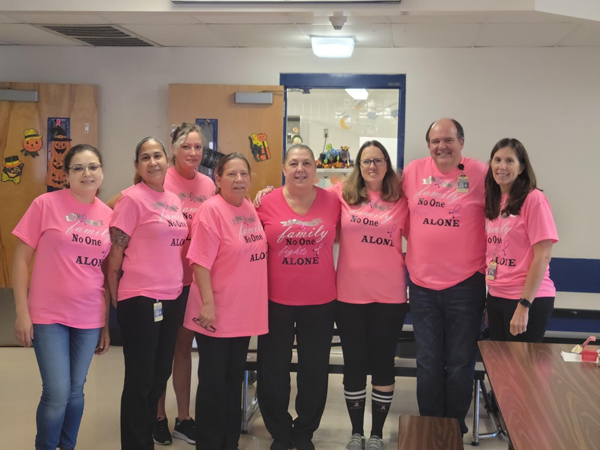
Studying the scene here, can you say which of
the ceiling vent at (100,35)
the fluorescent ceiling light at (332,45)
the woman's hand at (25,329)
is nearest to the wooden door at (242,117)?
the ceiling vent at (100,35)

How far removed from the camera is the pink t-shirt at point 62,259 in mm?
2523

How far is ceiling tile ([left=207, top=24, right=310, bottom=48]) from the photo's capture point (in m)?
4.30

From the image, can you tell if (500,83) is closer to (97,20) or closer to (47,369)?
(97,20)

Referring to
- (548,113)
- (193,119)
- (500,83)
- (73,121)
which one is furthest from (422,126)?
(73,121)

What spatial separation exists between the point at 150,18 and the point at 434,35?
2113 mm

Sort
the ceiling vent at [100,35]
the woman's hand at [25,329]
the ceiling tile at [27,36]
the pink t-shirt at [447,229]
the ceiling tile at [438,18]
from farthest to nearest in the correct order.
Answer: the ceiling tile at [27,36]
the ceiling vent at [100,35]
the ceiling tile at [438,18]
the pink t-shirt at [447,229]
the woman's hand at [25,329]

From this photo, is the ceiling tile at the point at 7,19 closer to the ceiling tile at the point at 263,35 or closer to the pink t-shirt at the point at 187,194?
the ceiling tile at the point at 263,35

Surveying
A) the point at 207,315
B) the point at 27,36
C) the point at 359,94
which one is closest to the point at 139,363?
the point at 207,315

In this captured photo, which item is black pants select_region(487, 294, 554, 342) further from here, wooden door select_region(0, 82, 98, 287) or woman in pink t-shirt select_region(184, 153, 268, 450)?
wooden door select_region(0, 82, 98, 287)

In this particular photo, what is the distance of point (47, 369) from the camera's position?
8.22 ft

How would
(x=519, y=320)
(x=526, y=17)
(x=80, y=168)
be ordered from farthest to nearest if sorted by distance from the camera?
(x=526, y=17) < (x=519, y=320) < (x=80, y=168)

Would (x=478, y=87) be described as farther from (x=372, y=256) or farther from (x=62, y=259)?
(x=62, y=259)

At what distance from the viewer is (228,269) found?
274 centimetres

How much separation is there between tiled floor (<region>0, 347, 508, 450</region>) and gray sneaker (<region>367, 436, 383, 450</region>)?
5.1 inches
